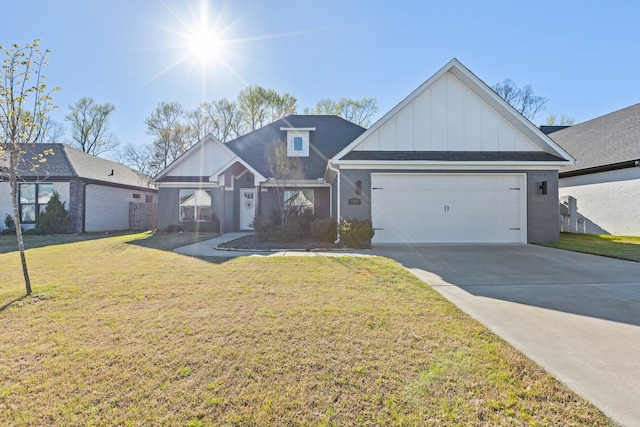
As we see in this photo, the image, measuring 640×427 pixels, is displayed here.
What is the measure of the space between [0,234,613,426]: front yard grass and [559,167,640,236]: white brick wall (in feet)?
44.4

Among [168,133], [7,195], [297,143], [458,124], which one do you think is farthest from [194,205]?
[168,133]

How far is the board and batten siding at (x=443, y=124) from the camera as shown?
10422mm

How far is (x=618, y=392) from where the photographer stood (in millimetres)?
2203

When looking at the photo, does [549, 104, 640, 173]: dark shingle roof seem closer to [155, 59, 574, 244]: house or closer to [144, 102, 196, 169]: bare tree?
[155, 59, 574, 244]: house

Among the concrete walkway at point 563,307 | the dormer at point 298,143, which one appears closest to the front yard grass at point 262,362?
the concrete walkway at point 563,307

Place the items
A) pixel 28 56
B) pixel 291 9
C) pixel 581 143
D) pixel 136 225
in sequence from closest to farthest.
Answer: pixel 28 56 → pixel 291 9 → pixel 581 143 → pixel 136 225

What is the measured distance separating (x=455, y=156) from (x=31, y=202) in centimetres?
1985

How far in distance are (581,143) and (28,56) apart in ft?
72.1

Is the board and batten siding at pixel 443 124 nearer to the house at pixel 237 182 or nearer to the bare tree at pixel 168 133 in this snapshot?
the house at pixel 237 182

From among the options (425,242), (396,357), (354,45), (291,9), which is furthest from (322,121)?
(396,357)

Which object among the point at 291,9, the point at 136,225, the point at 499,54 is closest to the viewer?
the point at 291,9

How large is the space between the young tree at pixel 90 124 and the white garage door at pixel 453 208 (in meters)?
34.2

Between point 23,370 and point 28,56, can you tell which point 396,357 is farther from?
point 28,56

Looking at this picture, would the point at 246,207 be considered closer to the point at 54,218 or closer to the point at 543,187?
the point at 54,218
